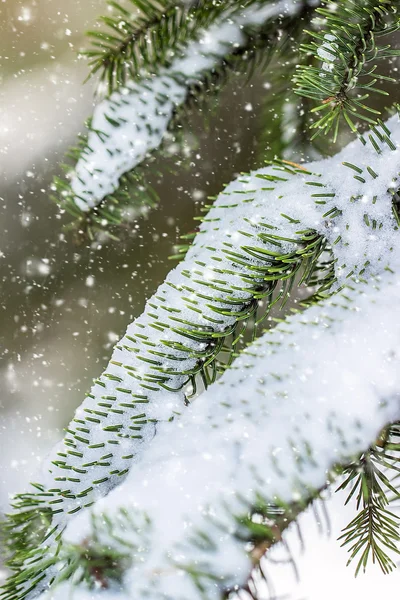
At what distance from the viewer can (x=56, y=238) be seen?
832mm

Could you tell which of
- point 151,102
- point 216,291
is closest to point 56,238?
point 151,102

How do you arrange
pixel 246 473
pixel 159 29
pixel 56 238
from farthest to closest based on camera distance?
pixel 56 238, pixel 159 29, pixel 246 473

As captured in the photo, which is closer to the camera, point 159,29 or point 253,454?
point 253,454

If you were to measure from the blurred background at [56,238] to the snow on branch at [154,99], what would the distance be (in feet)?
1.06

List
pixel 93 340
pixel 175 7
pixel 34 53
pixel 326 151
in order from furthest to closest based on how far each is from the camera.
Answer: pixel 93 340 < pixel 34 53 < pixel 326 151 < pixel 175 7

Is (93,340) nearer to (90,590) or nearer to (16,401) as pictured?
(16,401)

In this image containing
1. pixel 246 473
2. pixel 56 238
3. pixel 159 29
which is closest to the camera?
pixel 246 473

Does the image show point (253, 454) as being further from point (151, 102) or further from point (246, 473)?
point (151, 102)

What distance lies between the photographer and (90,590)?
0.20m

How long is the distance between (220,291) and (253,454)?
92 mm

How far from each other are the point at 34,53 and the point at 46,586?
0.74 meters

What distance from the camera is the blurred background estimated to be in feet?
2.37

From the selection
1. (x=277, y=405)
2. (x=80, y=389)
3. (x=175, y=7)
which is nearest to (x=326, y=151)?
(x=175, y=7)

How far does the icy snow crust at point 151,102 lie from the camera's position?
0.36 metres
